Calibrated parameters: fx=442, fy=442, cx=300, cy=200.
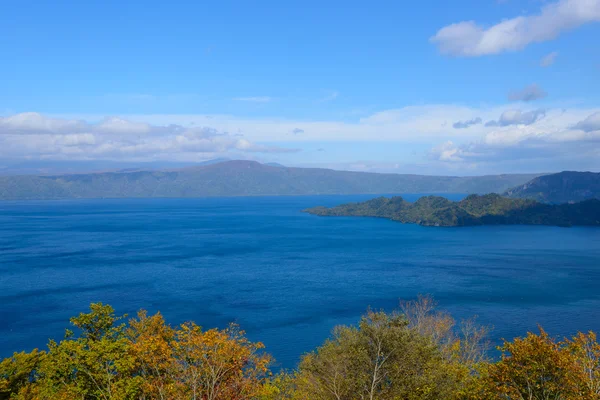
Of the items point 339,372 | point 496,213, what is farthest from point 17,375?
point 496,213

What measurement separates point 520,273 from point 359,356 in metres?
64.9

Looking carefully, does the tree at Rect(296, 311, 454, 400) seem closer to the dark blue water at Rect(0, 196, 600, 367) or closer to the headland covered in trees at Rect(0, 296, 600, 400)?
the headland covered in trees at Rect(0, 296, 600, 400)

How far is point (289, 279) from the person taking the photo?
217ft

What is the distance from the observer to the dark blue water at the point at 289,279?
153 ft

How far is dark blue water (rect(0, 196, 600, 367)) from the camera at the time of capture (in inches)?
1838

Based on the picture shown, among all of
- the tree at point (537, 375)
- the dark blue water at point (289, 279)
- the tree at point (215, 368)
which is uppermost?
the tree at point (537, 375)

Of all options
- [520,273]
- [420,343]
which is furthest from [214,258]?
[420,343]

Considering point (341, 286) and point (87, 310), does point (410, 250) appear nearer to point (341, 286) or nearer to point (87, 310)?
point (341, 286)

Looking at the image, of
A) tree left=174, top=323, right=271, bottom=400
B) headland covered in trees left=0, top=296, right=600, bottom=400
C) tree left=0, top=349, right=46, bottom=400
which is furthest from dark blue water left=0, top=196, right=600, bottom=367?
tree left=174, top=323, right=271, bottom=400

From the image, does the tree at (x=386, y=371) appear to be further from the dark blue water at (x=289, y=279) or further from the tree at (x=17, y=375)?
the dark blue water at (x=289, y=279)

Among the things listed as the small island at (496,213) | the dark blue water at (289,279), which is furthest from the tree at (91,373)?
the small island at (496,213)

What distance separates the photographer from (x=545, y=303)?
53094 mm

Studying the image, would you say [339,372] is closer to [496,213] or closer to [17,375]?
[17,375]

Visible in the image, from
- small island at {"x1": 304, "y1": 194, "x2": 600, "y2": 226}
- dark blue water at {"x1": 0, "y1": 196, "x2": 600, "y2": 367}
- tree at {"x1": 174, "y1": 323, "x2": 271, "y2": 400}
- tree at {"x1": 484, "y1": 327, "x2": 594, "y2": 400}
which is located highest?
tree at {"x1": 484, "y1": 327, "x2": 594, "y2": 400}
